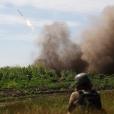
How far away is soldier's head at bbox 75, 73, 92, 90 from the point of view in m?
12.1

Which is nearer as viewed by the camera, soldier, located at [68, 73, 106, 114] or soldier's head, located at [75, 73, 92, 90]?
soldier, located at [68, 73, 106, 114]

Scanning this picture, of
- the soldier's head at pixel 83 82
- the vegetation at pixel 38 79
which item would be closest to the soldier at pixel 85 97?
the soldier's head at pixel 83 82

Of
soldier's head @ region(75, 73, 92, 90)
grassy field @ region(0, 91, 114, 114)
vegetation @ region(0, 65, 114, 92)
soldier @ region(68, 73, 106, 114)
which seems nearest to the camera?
soldier @ region(68, 73, 106, 114)

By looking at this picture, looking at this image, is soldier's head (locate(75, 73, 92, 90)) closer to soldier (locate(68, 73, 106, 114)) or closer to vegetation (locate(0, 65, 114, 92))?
soldier (locate(68, 73, 106, 114))

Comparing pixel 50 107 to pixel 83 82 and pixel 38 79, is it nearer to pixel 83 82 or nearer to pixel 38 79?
pixel 83 82

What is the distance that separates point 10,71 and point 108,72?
978 centimetres

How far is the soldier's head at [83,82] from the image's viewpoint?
12.1m

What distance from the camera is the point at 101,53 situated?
175ft

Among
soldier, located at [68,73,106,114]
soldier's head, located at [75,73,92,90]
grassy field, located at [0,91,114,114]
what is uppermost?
soldier's head, located at [75,73,92,90]

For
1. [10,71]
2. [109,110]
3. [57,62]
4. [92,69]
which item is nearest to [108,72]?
[92,69]

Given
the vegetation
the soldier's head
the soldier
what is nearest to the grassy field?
the soldier

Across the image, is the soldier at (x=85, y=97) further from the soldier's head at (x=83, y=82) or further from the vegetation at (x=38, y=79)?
the vegetation at (x=38, y=79)

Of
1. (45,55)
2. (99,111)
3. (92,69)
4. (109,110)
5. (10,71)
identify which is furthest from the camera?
(45,55)

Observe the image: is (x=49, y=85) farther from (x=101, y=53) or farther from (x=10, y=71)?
(x=101, y=53)
